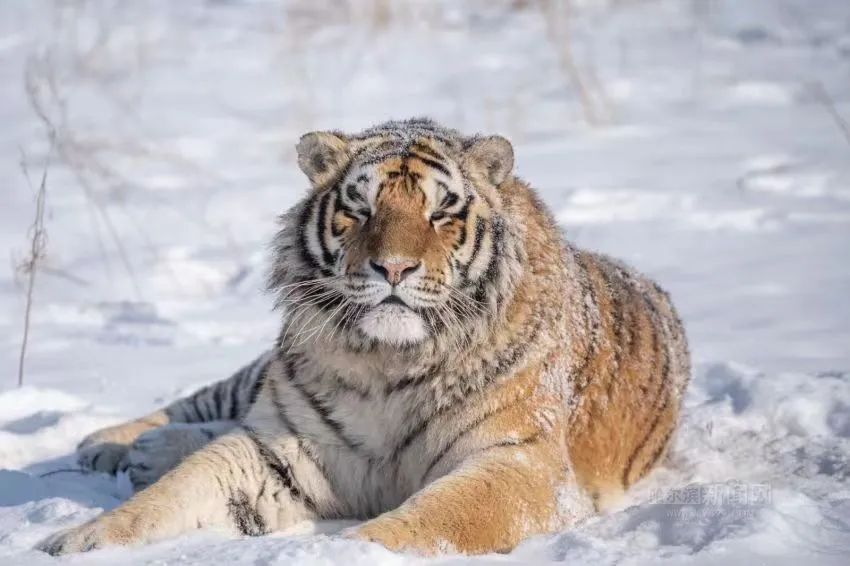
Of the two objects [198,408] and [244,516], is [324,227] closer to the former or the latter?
[244,516]

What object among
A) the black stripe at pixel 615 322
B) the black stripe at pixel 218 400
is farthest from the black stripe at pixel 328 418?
the black stripe at pixel 218 400

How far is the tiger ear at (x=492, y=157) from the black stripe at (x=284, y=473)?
1.01m

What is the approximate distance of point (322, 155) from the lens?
3398 mm

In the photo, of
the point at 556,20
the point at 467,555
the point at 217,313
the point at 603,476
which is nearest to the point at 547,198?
the point at 217,313

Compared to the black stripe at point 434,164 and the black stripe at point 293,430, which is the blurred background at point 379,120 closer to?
the black stripe at point 293,430

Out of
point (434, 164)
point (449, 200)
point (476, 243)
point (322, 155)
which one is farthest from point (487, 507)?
point (322, 155)

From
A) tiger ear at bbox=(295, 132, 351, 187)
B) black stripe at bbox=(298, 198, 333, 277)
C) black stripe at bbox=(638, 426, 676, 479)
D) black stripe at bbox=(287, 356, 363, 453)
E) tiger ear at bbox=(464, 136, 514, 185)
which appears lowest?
black stripe at bbox=(638, 426, 676, 479)

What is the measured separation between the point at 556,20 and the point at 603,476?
735 centimetres

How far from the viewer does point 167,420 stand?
167 inches

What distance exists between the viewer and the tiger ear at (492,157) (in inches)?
131

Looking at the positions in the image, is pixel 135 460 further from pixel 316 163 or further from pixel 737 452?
pixel 737 452

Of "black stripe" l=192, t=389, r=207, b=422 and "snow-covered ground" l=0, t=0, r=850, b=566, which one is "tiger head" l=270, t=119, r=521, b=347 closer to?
"snow-covered ground" l=0, t=0, r=850, b=566

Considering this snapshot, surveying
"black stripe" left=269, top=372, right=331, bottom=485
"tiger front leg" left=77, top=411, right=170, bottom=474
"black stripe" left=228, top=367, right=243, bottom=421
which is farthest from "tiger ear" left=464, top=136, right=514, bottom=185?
"tiger front leg" left=77, top=411, right=170, bottom=474

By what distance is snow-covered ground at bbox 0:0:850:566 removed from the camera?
309cm
